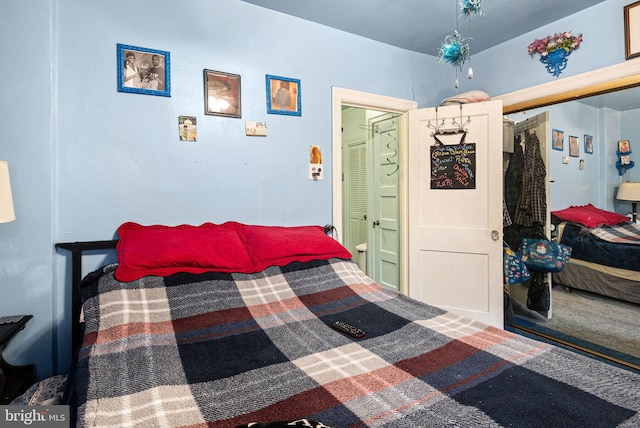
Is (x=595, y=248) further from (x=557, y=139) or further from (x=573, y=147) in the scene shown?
(x=557, y=139)

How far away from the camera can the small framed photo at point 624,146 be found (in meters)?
2.26

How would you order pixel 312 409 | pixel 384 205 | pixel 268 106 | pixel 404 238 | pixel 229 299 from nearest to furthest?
pixel 312 409 < pixel 229 299 < pixel 268 106 < pixel 404 238 < pixel 384 205

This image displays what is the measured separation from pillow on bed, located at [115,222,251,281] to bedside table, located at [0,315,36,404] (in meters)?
0.51

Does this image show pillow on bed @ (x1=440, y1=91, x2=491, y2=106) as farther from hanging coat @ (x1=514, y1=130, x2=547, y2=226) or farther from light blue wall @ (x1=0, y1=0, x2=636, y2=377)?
hanging coat @ (x1=514, y1=130, x2=547, y2=226)

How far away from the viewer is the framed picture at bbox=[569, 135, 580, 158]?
2.53 m

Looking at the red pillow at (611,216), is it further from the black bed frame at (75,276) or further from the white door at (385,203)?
the black bed frame at (75,276)

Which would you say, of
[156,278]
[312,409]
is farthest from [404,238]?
[312,409]

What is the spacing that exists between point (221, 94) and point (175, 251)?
1.17 meters

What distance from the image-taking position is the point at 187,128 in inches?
88.0

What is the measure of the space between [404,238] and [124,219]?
7.64 ft

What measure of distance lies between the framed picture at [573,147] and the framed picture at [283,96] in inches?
82.9

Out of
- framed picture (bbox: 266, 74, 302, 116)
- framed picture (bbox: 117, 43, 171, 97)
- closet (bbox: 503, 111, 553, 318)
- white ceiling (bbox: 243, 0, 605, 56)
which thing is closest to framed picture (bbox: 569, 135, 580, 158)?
closet (bbox: 503, 111, 553, 318)

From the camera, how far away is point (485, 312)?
2859 millimetres

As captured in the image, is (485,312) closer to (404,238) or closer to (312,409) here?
(404,238)
